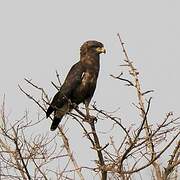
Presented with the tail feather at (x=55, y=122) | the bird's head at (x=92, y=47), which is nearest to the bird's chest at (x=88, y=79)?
the bird's head at (x=92, y=47)

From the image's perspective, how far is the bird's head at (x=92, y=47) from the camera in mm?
6245

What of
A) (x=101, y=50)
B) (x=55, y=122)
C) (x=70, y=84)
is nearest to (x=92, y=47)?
(x=101, y=50)

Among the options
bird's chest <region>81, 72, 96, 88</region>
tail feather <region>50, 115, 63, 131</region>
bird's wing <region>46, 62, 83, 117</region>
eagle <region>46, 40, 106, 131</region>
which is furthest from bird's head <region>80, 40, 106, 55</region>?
tail feather <region>50, 115, 63, 131</region>

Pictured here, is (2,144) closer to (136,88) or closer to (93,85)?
(93,85)

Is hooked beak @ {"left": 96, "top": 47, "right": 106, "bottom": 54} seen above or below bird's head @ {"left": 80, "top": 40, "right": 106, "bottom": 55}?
below

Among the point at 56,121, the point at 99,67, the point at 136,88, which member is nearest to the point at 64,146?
the point at 56,121

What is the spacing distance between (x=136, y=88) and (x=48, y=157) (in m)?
3.05

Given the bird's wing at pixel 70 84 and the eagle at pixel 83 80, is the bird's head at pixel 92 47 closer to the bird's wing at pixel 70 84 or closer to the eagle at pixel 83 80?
the eagle at pixel 83 80

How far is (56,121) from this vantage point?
6.05 meters

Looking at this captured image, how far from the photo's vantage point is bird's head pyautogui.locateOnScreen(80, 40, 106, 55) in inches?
246

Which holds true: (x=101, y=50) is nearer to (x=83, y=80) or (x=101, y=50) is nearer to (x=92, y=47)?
(x=92, y=47)

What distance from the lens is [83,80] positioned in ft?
20.4

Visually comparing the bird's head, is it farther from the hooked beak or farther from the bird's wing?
the bird's wing

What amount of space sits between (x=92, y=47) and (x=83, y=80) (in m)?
0.50
